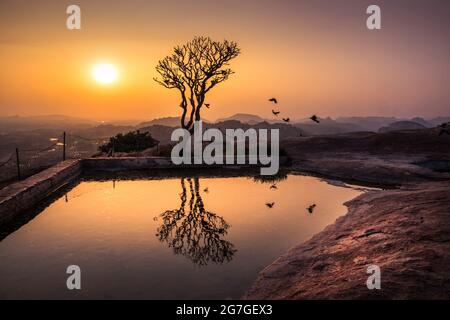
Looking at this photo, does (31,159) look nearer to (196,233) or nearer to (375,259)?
(196,233)

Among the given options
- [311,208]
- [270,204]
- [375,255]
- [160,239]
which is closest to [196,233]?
[160,239]

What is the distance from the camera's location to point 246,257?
20.9ft

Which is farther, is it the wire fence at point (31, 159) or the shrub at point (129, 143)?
the shrub at point (129, 143)

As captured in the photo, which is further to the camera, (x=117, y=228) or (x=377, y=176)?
(x=377, y=176)

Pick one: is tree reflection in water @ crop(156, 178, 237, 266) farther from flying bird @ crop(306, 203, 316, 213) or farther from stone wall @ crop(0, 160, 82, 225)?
stone wall @ crop(0, 160, 82, 225)

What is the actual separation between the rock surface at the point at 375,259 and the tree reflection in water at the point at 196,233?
122 centimetres

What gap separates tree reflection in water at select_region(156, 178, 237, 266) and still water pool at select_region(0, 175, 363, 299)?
0.07 ft

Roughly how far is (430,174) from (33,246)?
14.7 meters

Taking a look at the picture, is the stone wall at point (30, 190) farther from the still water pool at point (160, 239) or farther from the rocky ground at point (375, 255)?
the rocky ground at point (375, 255)

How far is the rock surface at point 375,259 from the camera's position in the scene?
4145 millimetres

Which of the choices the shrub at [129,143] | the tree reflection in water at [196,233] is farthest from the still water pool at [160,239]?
the shrub at [129,143]

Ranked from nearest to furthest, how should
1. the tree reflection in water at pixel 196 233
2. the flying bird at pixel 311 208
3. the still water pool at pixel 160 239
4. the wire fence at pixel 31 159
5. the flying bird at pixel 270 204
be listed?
the still water pool at pixel 160 239, the tree reflection in water at pixel 196 233, the flying bird at pixel 311 208, the flying bird at pixel 270 204, the wire fence at pixel 31 159
